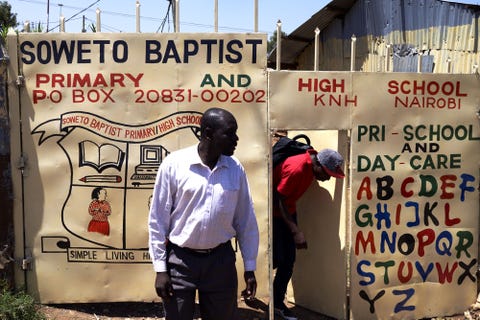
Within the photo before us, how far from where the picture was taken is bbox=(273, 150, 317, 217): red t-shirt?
4.57 meters

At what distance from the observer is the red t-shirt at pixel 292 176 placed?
4574mm

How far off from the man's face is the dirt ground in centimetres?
238

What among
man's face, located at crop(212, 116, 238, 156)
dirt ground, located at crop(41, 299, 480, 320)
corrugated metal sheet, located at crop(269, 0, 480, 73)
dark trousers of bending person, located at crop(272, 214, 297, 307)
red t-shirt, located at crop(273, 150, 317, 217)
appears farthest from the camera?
corrugated metal sheet, located at crop(269, 0, 480, 73)

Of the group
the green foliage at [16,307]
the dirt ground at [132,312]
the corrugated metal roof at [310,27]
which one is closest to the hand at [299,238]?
the dirt ground at [132,312]

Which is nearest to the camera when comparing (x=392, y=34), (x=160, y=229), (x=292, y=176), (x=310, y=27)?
(x=160, y=229)

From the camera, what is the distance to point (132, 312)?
16.0 feet

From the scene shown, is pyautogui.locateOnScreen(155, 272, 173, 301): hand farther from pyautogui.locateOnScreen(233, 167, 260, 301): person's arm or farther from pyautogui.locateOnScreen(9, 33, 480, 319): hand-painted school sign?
pyautogui.locateOnScreen(9, 33, 480, 319): hand-painted school sign

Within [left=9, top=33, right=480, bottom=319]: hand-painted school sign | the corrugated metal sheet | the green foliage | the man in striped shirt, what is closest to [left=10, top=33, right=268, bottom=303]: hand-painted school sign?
[left=9, top=33, right=480, bottom=319]: hand-painted school sign

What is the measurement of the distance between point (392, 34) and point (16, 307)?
769 cm

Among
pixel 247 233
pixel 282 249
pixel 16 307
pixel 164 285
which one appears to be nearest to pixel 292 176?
pixel 282 249

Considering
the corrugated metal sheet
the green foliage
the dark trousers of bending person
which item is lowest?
the green foliage

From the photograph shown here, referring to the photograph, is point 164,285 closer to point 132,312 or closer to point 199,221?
point 199,221

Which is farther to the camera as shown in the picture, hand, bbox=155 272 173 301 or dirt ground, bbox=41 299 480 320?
dirt ground, bbox=41 299 480 320

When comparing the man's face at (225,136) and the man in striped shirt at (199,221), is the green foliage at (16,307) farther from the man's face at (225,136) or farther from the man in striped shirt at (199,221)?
the man's face at (225,136)
